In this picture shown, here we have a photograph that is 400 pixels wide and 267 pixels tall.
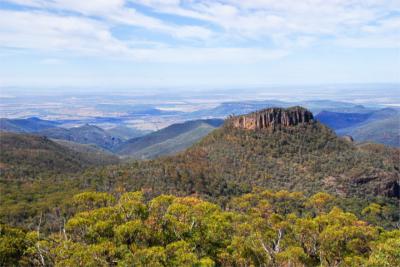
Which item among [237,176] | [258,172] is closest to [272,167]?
[258,172]

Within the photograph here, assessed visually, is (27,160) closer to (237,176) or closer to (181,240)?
(237,176)

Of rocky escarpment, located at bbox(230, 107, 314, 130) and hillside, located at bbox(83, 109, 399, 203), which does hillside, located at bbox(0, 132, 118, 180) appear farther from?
rocky escarpment, located at bbox(230, 107, 314, 130)

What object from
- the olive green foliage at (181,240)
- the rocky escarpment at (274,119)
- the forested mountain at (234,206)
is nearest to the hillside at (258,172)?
the rocky escarpment at (274,119)

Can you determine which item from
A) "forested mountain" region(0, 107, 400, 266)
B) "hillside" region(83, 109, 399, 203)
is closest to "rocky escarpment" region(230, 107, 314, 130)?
"forested mountain" region(0, 107, 400, 266)

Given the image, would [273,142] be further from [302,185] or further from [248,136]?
[302,185]

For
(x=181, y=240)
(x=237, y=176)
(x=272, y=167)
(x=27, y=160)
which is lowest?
(x=27, y=160)

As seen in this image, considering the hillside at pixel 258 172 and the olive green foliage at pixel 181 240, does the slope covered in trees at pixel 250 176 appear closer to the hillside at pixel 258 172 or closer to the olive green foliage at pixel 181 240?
the hillside at pixel 258 172
